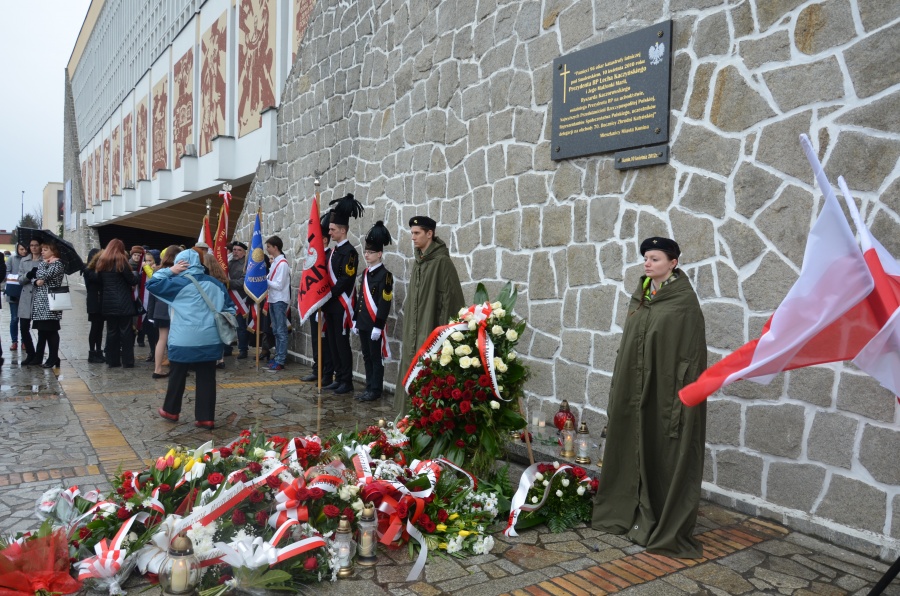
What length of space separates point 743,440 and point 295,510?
2838mm

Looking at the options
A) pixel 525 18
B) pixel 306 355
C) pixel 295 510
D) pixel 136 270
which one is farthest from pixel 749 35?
pixel 136 270

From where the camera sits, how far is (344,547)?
3617mm

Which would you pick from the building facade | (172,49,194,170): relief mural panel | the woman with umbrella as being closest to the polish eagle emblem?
the building facade

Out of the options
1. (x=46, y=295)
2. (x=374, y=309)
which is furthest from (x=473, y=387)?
(x=46, y=295)

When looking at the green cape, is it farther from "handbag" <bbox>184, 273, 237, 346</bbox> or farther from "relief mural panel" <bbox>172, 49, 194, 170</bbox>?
"relief mural panel" <bbox>172, 49, 194, 170</bbox>

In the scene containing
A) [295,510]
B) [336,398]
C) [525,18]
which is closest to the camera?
[295,510]

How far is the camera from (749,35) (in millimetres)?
4730

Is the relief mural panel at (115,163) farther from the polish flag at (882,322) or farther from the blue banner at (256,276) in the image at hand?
the polish flag at (882,322)

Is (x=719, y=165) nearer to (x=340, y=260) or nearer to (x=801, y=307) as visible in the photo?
(x=801, y=307)

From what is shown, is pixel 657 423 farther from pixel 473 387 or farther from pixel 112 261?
pixel 112 261

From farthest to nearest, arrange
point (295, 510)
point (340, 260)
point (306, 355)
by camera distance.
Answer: point (306, 355) < point (340, 260) < point (295, 510)

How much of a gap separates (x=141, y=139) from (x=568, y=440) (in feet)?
83.1

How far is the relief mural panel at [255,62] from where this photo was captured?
1406 centimetres

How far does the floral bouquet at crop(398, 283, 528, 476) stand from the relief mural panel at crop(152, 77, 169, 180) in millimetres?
20051
